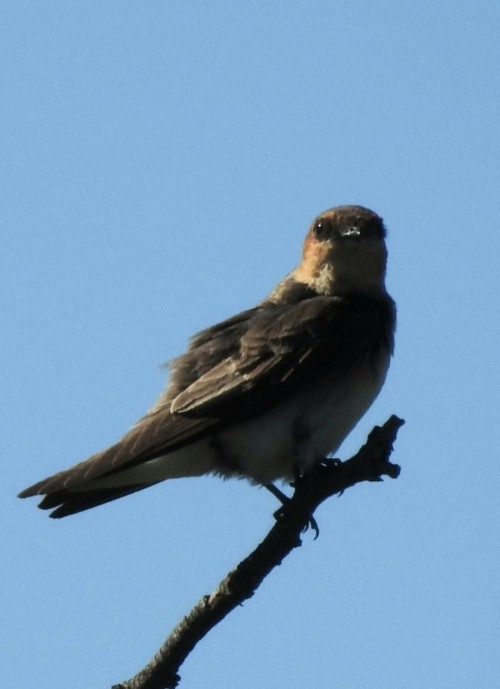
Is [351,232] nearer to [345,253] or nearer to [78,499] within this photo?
[345,253]

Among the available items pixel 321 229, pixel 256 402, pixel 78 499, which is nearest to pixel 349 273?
pixel 321 229

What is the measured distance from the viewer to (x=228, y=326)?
8.77m

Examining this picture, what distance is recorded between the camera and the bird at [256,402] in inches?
299

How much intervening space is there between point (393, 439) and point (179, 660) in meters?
1.44

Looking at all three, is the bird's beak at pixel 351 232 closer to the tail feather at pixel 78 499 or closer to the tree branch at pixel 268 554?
the tail feather at pixel 78 499

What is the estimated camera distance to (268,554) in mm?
6238

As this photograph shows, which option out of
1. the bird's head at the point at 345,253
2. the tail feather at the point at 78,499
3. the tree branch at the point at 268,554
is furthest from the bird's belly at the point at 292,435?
the bird's head at the point at 345,253

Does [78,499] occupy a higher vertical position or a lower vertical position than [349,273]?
lower

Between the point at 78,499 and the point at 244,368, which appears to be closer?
the point at 78,499

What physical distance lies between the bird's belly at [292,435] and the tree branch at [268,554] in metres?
1.13

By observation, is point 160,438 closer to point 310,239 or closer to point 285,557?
point 285,557

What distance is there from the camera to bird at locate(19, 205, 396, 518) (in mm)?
7602

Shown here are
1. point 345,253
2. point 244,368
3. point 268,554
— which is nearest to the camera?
point 268,554

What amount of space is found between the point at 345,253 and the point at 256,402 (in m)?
1.89
